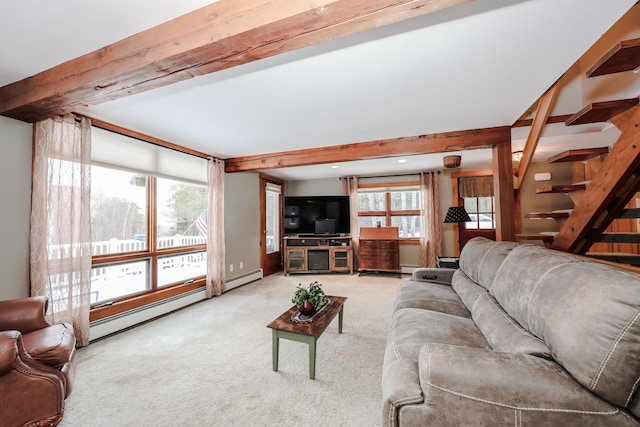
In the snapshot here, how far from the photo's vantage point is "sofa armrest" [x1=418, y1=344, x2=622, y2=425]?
87 cm

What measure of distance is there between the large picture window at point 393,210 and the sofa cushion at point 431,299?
3209mm

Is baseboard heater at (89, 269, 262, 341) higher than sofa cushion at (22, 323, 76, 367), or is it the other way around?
sofa cushion at (22, 323, 76, 367)

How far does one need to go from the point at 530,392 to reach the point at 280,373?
1.61 meters

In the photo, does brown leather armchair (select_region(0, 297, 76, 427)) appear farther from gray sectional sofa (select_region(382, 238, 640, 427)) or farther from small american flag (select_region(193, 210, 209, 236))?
small american flag (select_region(193, 210, 209, 236))

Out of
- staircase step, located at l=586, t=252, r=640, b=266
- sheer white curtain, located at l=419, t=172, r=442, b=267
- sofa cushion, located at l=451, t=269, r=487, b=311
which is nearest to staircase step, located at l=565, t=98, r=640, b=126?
staircase step, located at l=586, t=252, r=640, b=266

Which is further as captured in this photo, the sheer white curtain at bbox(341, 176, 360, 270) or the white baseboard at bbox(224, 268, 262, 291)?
the sheer white curtain at bbox(341, 176, 360, 270)

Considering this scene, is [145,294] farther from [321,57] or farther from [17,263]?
[321,57]

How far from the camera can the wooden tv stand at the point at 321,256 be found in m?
5.58

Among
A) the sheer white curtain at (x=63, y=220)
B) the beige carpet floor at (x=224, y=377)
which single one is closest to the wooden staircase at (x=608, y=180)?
the beige carpet floor at (x=224, y=377)

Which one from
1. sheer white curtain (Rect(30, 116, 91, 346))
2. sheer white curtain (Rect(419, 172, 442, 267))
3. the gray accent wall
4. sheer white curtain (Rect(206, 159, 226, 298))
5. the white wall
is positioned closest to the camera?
the white wall

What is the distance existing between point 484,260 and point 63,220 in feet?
12.2

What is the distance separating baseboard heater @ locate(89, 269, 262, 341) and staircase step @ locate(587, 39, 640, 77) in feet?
14.4

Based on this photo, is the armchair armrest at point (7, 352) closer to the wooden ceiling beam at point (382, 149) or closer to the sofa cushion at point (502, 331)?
the sofa cushion at point (502, 331)

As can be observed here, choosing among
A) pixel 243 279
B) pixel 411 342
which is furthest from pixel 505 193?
pixel 243 279
